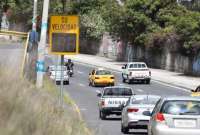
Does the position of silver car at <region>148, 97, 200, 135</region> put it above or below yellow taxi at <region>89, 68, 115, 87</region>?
above

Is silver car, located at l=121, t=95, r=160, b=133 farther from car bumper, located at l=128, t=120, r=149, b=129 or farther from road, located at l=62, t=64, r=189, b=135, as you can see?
road, located at l=62, t=64, r=189, b=135

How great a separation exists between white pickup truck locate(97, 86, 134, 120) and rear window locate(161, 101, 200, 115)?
57.3ft

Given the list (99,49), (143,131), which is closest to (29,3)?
(99,49)

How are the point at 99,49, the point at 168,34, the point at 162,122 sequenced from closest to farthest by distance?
the point at 162,122 → the point at 168,34 → the point at 99,49

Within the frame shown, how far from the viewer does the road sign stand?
75.8ft

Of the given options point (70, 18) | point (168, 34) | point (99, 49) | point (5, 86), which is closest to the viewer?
point (5, 86)

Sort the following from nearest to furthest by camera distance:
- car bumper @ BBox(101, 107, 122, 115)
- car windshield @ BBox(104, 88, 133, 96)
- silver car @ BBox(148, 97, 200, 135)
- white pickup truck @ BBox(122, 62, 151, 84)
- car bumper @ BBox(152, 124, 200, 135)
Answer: car bumper @ BBox(152, 124, 200, 135)
silver car @ BBox(148, 97, 200, 135)
car bumper @ BBox(101, 107, 122, 115)
car windshield @ BBox(104, 88, 133, 96)
white pickup truck @ BBox(122, 62, 151, 84)

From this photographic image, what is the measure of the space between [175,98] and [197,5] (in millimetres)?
67868

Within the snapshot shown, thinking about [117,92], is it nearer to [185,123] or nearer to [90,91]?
[185,123]

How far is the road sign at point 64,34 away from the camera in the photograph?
23.1m

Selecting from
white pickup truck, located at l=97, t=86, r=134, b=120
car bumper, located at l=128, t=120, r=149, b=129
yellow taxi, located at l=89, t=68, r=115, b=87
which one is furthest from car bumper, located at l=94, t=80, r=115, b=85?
car bumper, located at l=128, t=120, r=149, b=129

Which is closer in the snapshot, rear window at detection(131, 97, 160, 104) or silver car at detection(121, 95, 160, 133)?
silver car at detection(121, 95, 160, 133)

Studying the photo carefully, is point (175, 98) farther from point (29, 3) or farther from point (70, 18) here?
point (29, 3)

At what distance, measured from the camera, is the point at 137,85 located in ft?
210
